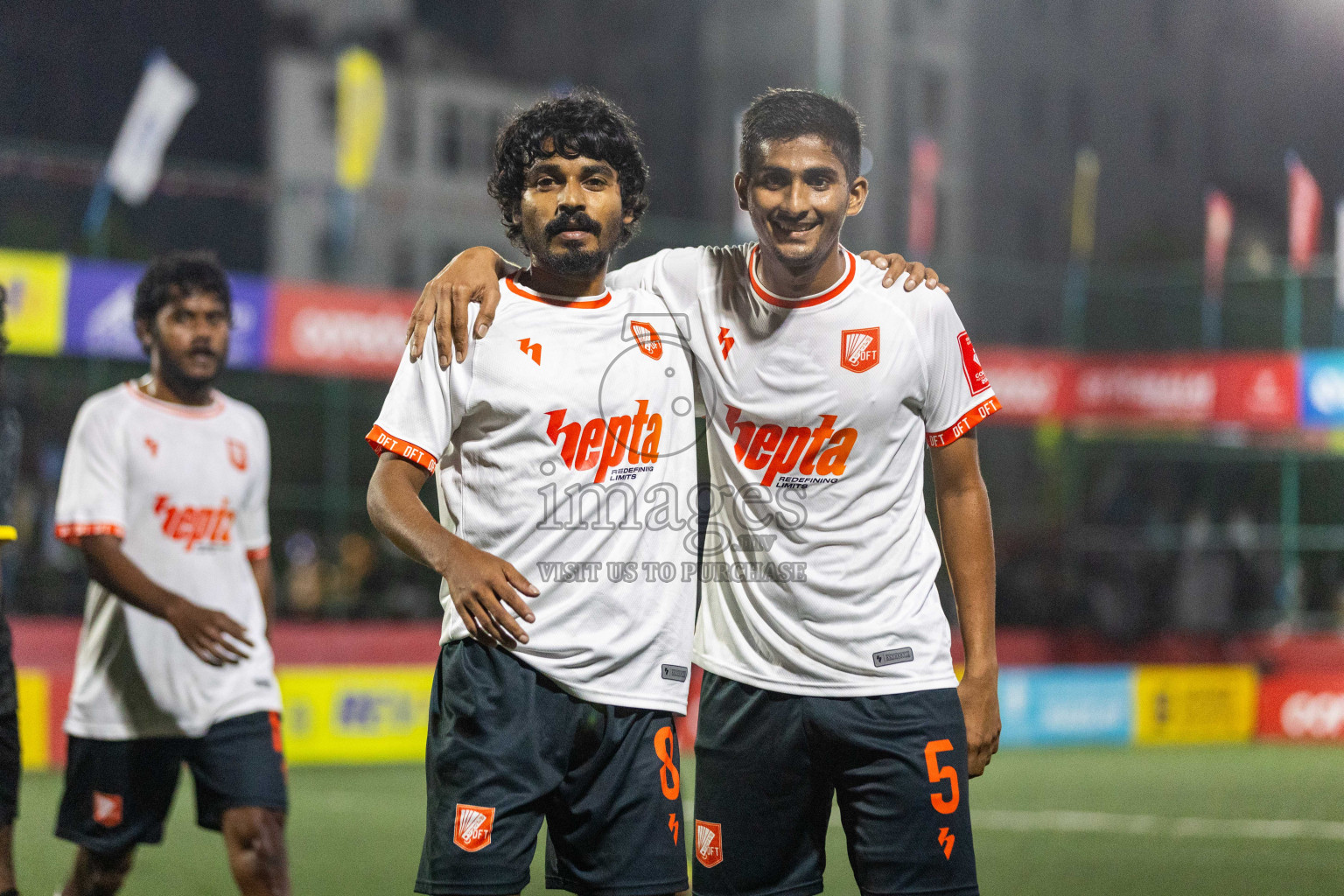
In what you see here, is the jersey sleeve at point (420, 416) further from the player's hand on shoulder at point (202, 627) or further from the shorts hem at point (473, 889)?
the player's hand on shoulder at point (202, 627)

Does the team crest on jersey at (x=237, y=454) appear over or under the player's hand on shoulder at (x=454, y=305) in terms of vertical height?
under

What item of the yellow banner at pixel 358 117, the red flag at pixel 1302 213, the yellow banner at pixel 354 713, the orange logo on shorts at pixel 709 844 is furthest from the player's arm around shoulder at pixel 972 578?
the red flag at pixel 1302 213

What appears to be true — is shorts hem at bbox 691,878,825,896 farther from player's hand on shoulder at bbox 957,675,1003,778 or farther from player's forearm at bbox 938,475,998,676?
player's forearm at bbox 938,475,998,676

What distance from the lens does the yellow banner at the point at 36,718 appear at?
454 inches

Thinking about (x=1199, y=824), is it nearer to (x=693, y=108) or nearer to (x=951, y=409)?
(x=951, y=409)

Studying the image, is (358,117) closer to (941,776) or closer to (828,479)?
(828,479)

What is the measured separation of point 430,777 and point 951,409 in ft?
4.52

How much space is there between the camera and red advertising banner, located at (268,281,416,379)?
1484cm

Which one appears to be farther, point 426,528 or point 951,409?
point 951,409

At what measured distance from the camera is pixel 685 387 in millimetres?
3691

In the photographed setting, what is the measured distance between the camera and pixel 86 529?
5.23 metres

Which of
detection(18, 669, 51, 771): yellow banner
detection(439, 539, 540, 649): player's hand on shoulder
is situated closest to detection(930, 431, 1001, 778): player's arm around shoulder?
detection(439, 539, 540, 649): player's hand on shoulder

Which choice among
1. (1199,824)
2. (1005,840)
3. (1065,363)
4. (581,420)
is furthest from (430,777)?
(1065,363)

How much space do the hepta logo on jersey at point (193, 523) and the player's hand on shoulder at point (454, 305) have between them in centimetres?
212
